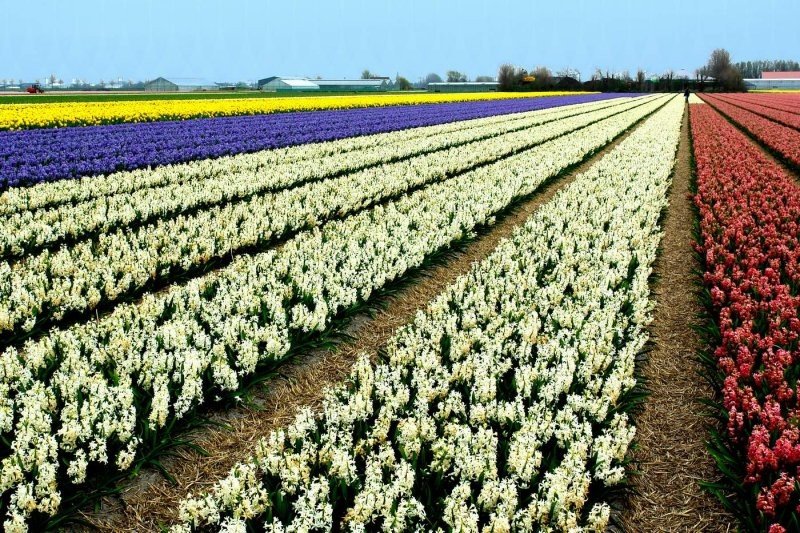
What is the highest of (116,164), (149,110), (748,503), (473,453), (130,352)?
(149,110)

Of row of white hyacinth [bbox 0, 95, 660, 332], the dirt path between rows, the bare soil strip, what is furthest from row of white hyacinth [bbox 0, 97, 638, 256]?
the bare soil strip

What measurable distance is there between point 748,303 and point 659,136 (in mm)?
25029

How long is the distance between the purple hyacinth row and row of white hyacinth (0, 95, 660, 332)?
19.7ft

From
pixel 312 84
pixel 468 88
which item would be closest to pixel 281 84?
pixel 312 84

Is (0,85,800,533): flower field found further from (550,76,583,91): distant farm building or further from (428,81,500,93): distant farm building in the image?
(550,76,583,91): distant farm building

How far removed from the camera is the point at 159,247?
9.96 m

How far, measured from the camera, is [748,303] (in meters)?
7.29

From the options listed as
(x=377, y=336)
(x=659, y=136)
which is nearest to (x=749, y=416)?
(x=377, y=336)

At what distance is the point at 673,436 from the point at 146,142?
79.5 feet

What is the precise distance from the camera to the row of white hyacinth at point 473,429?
3.89m

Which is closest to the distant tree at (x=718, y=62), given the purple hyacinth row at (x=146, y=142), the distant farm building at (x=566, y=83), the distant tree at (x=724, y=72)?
the distant tree at (x=724, y=72)

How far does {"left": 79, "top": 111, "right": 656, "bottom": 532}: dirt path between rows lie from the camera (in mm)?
4320

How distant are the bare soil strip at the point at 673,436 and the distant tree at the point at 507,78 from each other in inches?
4722

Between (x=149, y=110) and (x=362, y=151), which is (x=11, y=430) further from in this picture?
(x=149, y=110)
